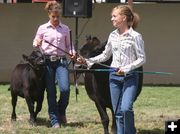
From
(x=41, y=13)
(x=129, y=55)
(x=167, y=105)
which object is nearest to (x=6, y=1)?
(x=41, y=13)

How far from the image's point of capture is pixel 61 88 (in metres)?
8.34

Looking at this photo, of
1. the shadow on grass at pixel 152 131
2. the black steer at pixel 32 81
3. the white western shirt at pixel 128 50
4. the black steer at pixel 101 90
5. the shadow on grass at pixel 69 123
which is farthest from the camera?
the shadow on grass at pixel 69 123

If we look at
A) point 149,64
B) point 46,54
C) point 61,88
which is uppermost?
point 46,54

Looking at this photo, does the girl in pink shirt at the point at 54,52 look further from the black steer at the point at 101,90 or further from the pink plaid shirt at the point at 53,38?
the black steer at the point at 101,90

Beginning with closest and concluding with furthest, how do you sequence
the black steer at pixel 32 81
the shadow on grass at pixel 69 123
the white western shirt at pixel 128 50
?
the white western shirt at pixel 128 50 → the black steer at pixel 32 81 → the shadow on grass at pixel 69 123

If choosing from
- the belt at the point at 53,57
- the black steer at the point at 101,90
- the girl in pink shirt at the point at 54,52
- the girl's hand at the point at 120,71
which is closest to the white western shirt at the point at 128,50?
the girl's hand at the point at 120,71

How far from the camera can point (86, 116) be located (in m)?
9.81

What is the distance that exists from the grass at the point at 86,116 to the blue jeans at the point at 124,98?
0.58m

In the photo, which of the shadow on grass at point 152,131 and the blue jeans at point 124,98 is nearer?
the blue jeans at point 124,98

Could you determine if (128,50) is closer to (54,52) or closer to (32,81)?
(54,52)

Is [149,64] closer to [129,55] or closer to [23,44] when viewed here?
[23,44]

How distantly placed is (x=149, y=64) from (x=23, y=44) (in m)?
4.50

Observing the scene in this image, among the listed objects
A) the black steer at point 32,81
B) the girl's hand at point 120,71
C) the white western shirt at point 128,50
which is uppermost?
the white western shirt at point 128,50

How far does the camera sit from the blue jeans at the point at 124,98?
6.27 metres
